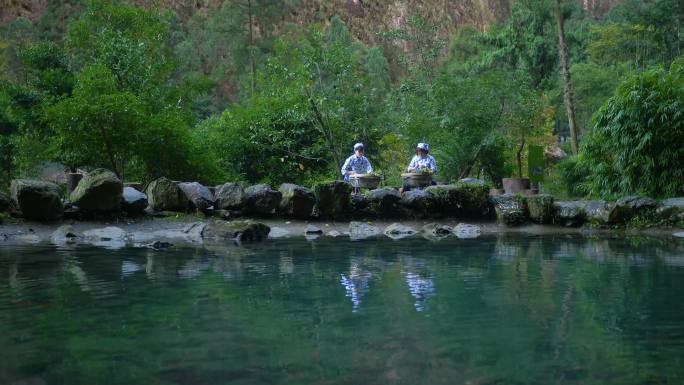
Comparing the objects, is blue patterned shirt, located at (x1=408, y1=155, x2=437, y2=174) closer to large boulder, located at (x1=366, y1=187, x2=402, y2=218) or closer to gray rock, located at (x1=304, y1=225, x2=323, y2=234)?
large boulder, located at (x1=366, y1=187, x2=402, y2=218)

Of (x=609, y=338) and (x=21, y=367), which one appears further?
(x=609, y=338)

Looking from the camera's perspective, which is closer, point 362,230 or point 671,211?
point 671,211

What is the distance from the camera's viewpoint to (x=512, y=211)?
12828 mm

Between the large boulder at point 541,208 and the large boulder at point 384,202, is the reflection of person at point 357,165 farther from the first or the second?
the large boulder at point 541,208

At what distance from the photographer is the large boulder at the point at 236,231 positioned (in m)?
10.4

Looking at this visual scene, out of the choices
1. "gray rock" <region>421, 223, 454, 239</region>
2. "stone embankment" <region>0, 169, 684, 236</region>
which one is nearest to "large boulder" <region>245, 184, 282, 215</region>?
"stone embankment" <region>0, 169, 684, 236</region>

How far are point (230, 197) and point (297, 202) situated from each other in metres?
1.26

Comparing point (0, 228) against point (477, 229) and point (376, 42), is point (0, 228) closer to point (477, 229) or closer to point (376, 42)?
point (477, 229)

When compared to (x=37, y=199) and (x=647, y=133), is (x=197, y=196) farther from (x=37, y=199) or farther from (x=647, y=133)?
(x=647, y=133)

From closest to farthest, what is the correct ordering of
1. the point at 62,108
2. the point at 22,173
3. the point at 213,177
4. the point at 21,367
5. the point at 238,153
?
the point at 21,367 → the point at 62,108 → the point at 213,177 → the point at 238,153 → the point at 22,173

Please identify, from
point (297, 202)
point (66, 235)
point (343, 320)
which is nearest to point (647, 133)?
point (297, 202)

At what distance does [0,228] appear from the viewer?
10.7 metres

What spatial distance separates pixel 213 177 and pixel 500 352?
42.9 ft

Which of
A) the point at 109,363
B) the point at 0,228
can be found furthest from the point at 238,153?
the point at 109,363
